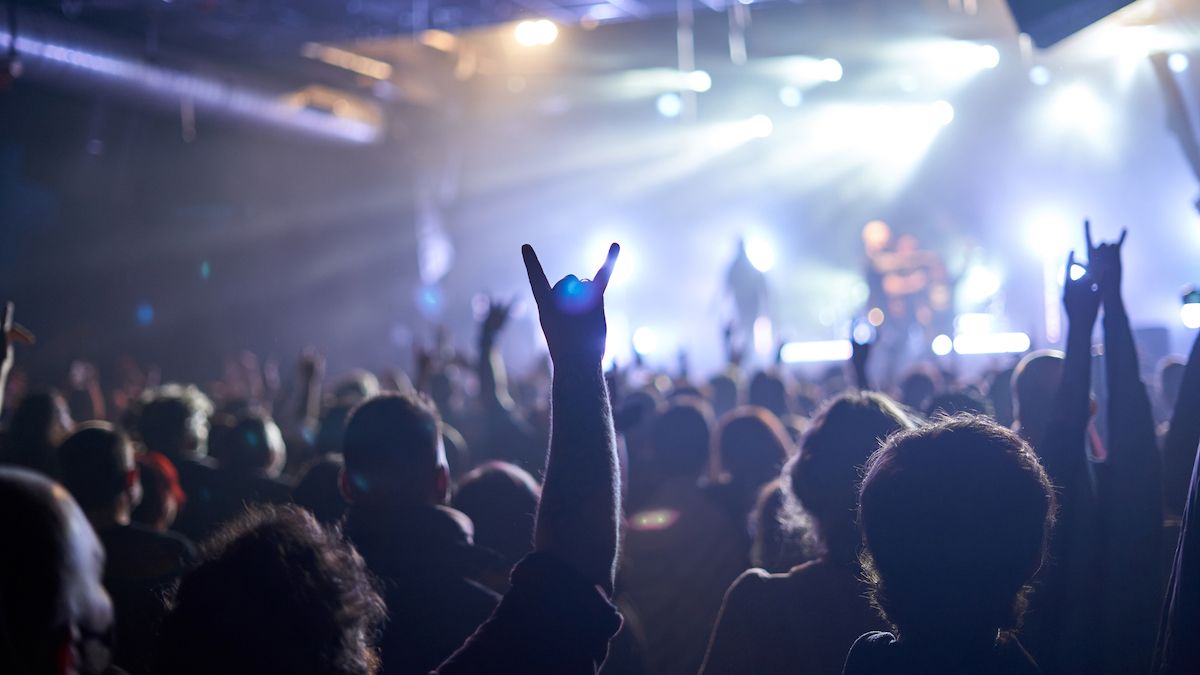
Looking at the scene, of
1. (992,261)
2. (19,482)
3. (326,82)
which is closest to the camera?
(19,482)

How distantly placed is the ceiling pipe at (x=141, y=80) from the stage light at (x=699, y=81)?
544 cm

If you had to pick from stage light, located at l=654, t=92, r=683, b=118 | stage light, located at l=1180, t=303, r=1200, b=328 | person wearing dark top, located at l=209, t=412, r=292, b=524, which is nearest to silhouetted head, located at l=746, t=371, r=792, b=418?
stage light, located at l=1180, t=303, r=1200, b=328

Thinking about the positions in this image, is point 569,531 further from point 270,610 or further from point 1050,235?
point 1050,235

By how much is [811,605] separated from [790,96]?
46.3 ft

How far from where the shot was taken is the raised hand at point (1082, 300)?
7.56 ft

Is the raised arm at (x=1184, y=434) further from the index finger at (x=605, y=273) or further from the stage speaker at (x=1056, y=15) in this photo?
the stage speaker at (x=1056, y=15)

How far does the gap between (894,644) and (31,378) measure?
40.8 feet

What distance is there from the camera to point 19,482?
3.74ft

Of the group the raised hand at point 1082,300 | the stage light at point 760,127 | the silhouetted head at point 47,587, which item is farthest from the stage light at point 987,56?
the silhouetted head at point 47,587

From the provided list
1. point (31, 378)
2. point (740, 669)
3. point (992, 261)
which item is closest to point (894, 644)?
point (740, 669)

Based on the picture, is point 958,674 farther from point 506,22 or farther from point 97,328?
point 97,328

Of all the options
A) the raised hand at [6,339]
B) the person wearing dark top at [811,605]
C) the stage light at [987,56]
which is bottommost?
the person wearing dark top at [811,605]

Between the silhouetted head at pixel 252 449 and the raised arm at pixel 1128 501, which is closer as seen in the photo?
the raised arm at pixel 1128 501

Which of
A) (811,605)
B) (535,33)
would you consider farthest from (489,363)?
(535,33)
